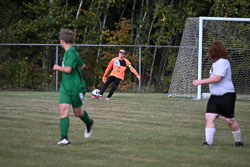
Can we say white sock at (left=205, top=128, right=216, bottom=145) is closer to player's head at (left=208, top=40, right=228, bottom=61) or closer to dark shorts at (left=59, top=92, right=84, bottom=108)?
player's head at (left=208, top=40, right=228, bottom=61)


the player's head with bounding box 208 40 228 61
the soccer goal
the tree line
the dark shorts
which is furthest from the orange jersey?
the dark shorts

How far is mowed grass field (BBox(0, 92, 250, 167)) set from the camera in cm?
738

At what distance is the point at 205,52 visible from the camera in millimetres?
26141

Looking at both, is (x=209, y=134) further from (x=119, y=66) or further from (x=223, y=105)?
(x=119, y=66)

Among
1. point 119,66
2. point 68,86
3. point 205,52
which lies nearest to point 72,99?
point 68,86

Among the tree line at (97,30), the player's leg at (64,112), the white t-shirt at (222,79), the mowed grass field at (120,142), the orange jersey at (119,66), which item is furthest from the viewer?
the tree line at (97,30)

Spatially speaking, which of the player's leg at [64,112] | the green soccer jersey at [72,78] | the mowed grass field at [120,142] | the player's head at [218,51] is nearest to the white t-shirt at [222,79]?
the player's head at [218,51]

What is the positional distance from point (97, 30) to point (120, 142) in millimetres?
23092

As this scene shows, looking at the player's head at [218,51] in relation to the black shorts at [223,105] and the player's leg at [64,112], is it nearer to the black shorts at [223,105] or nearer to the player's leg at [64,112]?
the black shorts at [223,105]

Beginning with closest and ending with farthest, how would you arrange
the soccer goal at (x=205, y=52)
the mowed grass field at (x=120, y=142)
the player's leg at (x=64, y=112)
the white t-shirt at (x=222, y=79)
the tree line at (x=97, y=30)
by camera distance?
the mowed grass field at (x=120, y=142) → the player's leg at (x=64, y=112) → the white t-shirt at (x=222, y=79) → the soccer goal at (x=205, y=52) → the tree line at (x=97, y=30)

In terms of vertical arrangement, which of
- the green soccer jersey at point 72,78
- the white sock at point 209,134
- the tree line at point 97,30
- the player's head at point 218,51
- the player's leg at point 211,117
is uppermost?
the player's head at point 218,51

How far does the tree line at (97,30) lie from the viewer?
2755cm

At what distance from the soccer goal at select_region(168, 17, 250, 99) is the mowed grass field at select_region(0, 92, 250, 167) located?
8142 millimetres

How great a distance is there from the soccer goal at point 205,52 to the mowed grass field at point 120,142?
26.7 ft
